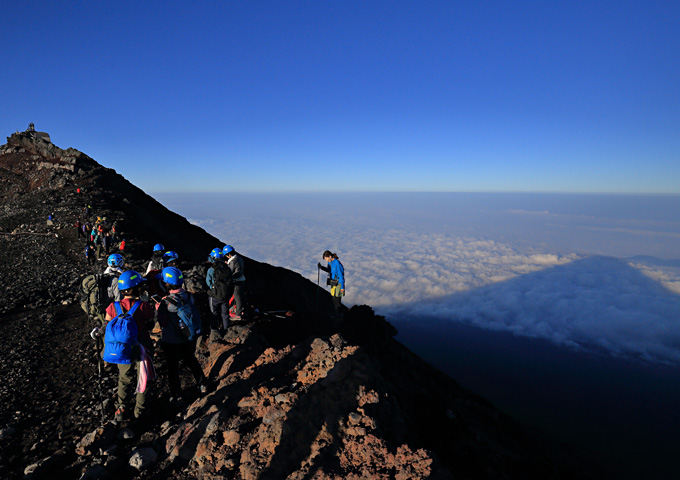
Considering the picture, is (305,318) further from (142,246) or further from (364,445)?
(142,246)

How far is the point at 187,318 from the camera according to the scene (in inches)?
193

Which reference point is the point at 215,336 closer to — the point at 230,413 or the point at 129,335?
the point at 129,335

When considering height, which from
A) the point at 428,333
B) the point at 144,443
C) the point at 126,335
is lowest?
the point at 428,333

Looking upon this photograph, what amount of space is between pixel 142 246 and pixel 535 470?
20.1m

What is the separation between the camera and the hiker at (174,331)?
483 cm

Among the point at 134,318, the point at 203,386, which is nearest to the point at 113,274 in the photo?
the point at 134,318

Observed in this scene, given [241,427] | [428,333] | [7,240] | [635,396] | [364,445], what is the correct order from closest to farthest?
[364,445], [241,427], [7,240], [635,396], [428,333]

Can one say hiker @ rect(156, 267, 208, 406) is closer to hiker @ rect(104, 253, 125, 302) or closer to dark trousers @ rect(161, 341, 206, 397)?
dark trousers @ rect(161, 341, 206, 397)

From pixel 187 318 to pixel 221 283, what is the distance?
229cm

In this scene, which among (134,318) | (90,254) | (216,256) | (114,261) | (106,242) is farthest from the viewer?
(106,242)

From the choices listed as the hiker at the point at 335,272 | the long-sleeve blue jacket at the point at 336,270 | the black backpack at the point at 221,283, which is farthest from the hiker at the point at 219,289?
the long-sleeve blue jacket at the point at 336,270

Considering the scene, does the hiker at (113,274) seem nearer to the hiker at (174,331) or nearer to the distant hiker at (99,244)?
the hiker at (174,331)

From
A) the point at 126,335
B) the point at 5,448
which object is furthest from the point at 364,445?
the point at 5,448

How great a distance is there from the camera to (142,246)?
16.1 metres
